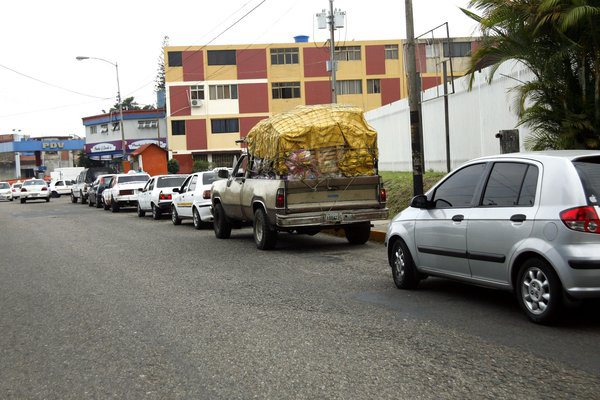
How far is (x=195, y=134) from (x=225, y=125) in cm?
264

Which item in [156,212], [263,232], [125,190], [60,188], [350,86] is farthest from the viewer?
[350,86]

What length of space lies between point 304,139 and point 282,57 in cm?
4981

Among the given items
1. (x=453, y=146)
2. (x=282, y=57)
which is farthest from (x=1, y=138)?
(x=453, y=146)

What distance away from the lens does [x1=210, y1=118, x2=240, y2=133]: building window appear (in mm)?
62875

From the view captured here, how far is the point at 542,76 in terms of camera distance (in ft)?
42.7

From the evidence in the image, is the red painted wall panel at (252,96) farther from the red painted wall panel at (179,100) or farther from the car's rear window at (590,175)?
the car's rear window at (590,175)

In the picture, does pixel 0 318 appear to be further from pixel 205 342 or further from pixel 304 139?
pixel 304 139

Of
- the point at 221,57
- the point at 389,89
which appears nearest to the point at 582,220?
the point at 221,57

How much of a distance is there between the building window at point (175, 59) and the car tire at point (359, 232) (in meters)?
49.8

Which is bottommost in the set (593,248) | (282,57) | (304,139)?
(593,248)

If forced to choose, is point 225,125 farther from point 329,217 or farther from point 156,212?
point 329,217

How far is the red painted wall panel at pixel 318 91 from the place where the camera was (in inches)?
2484

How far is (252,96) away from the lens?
62875 millimetres

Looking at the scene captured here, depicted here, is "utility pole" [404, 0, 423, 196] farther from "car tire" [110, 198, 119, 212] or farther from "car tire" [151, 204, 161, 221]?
"car tire" [110, 198, 119, 212]
